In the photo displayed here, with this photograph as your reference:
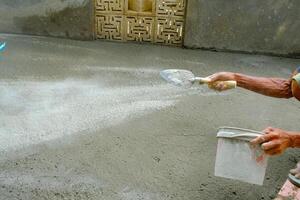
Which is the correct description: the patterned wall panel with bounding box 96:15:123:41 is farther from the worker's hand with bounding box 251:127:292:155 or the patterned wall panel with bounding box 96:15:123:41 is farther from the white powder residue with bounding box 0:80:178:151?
the worker's hand with bounding box 251:127:292:155

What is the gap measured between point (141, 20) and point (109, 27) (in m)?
0.38

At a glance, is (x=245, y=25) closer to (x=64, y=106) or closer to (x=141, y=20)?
(x=141, y=20)

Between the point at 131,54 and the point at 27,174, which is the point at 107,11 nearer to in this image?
the point at 131,54

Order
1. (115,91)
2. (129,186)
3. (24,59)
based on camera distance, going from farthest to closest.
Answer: (24,59)
(115,91)
(129,186)

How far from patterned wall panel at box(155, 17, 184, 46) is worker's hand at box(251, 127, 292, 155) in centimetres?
290

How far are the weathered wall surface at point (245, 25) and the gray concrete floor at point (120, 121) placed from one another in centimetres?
17

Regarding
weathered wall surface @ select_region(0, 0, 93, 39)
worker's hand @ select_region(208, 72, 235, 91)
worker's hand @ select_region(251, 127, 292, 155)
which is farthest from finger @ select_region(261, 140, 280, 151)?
weathered wall surface @ select_region(0, 0, 93, 39)

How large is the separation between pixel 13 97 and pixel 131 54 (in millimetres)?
1456

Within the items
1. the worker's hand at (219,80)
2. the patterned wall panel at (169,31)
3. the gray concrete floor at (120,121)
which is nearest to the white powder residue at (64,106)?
the gray concrete floor at (120,121)

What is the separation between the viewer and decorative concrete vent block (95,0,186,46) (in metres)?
4.32

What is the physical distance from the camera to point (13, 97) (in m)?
3.01

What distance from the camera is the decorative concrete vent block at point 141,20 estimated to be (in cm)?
432


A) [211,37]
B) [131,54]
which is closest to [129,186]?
[131,54]

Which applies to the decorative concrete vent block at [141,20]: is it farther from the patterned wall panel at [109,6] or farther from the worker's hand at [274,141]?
the worker's hand at [274,141]
